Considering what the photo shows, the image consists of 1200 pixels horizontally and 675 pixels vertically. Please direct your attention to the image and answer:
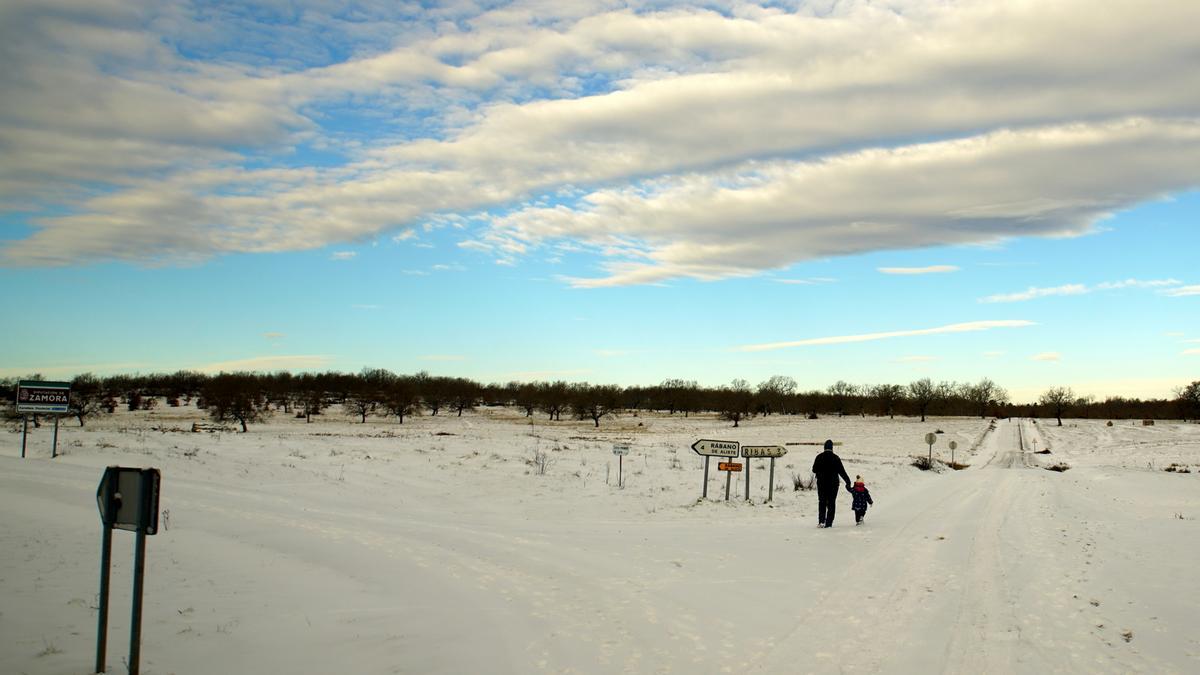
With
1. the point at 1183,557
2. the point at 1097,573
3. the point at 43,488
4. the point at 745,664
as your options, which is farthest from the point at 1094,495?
the point at 43,488

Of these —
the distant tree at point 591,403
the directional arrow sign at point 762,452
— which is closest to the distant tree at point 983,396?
the distant tree at point 591,403

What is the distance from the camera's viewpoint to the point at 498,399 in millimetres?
175125

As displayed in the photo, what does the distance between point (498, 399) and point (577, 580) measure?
16661cm

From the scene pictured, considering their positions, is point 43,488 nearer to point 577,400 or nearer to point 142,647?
point 142,647

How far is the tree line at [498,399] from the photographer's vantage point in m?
83.7

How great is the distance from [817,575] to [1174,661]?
4490 millimetres

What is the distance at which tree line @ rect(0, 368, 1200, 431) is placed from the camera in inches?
3295

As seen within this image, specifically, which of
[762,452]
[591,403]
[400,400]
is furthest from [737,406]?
[762,452]

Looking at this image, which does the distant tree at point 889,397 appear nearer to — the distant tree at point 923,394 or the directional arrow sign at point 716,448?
the distant tree at point 923,394

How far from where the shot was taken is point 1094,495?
25.6m

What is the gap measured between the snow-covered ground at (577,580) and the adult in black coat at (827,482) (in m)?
0.53

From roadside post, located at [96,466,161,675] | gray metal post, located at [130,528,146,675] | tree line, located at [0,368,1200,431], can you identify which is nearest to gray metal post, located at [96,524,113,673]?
roadside post, located at [96,466,161,675]

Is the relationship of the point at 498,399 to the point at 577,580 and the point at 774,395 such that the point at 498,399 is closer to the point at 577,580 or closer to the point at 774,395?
the point at 774,395

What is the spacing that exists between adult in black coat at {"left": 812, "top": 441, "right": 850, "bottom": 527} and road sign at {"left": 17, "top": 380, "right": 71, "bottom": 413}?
23346mm
